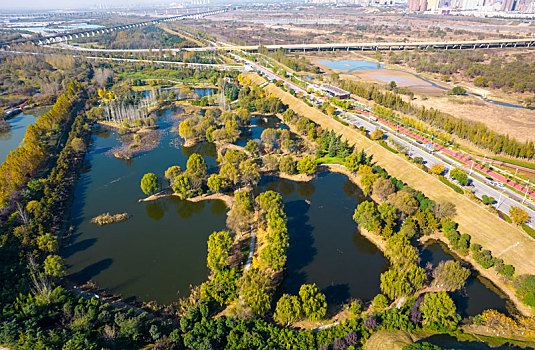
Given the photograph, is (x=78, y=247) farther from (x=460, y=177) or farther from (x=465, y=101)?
(x=465, y=101)

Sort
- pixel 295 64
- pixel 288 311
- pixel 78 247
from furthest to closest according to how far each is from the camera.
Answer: pixel 295 64
pixel 78 247
pixel 288 311

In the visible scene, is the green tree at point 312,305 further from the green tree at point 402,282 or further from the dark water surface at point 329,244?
the green tree at point 402,282

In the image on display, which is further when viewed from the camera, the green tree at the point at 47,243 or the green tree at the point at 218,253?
the green tree at the point at 47,243

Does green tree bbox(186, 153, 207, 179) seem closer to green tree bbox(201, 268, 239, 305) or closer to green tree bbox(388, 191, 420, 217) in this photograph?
green tree bbox(201, 268, 239, 305)

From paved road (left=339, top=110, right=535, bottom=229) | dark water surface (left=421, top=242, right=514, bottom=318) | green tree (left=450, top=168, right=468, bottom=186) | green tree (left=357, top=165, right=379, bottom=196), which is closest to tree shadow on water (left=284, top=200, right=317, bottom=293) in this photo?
green tree (left=357, top=165, right=379, bottom=196)

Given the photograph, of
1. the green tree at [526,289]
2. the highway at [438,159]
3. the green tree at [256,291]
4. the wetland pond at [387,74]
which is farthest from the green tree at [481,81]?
the green tree at [256,291]

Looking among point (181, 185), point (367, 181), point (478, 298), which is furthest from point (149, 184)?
point (478, 298)
